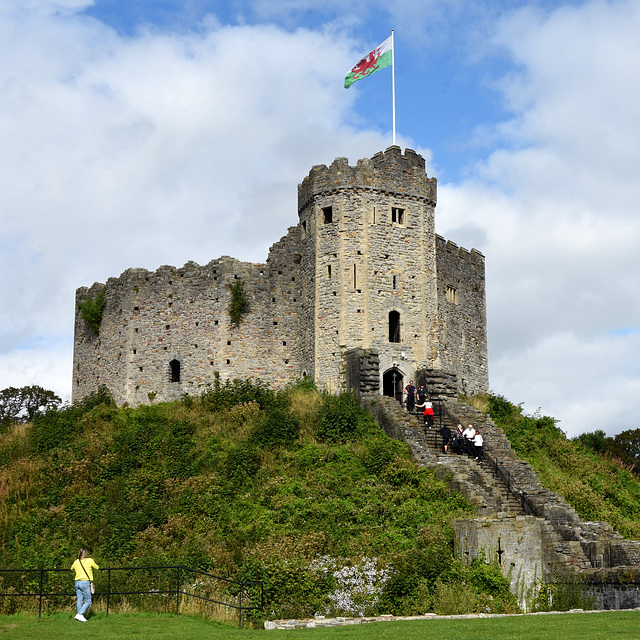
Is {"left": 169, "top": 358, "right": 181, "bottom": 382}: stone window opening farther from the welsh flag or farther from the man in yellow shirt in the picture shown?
the man in yellow shirt

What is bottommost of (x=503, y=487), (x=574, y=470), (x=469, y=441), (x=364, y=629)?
(x=364, y=629)

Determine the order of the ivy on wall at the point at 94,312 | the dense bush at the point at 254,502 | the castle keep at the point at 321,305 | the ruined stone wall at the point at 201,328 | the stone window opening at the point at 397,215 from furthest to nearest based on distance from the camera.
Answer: the ivy on wall at the point at 94,312
the ruined stone wall at the point at 201,328
the stone window opening at the point at 397,215
the castle keep at the point at 321,305
the dense bush at the point at 254,502

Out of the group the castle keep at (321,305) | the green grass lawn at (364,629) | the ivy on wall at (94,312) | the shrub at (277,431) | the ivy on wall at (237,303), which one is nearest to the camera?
the green grass lawn at (364,629)

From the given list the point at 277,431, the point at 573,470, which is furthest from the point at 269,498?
the point at 573,470

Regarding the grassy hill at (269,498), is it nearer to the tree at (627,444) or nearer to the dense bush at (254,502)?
the dense bush at (254,502)

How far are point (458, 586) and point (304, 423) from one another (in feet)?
34.1

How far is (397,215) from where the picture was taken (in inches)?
1358

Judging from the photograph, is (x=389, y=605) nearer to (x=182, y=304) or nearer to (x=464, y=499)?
(x=464, y=499)

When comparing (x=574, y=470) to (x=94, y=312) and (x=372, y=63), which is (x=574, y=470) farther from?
(x=94, y=312)

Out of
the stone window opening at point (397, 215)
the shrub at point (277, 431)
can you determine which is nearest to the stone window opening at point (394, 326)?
the stone window opening at point (397, 215)

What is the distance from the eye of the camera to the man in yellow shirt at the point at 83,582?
16828 millimetres

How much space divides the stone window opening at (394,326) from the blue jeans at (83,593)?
60.0 ft

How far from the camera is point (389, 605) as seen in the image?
18.8m

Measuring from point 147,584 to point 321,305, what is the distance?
16.4 meters
